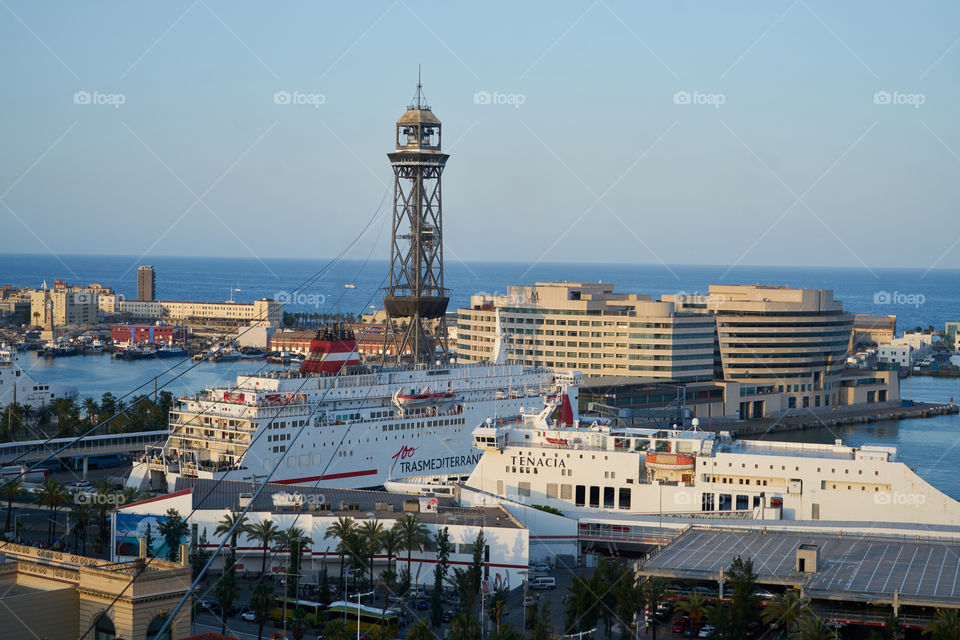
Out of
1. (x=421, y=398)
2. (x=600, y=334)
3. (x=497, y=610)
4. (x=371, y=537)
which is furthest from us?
(x=600, y=334)

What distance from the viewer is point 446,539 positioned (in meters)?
19.3

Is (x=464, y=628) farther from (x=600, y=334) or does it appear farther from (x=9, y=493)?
(x=600, y=334)

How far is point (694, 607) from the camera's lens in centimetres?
1647

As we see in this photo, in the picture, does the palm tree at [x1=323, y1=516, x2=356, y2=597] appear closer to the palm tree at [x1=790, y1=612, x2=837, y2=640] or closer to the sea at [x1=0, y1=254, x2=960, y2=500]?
the sea at [x1=0, y1=254, x2=960, y2=500]

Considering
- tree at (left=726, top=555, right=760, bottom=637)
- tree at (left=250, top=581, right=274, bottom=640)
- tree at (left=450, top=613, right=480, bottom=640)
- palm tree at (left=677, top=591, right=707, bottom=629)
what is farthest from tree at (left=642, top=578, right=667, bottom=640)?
tree at (left=250, top=581, right=274, bottom=640)

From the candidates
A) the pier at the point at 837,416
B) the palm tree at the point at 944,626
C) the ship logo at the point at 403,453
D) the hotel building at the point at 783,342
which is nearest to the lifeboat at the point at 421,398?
the ship logo at the point at 403,453

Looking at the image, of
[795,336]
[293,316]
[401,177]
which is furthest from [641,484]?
[293,316]

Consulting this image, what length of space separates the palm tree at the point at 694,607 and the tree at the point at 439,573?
130 inches

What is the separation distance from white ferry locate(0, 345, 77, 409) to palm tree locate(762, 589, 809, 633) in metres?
30.9

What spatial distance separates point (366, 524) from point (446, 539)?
1276 mm

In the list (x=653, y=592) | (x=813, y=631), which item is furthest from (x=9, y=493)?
(x=813, y=631)

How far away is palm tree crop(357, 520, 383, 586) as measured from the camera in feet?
62.3

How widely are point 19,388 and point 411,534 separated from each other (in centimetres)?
2841

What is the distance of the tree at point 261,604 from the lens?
16781 mm
